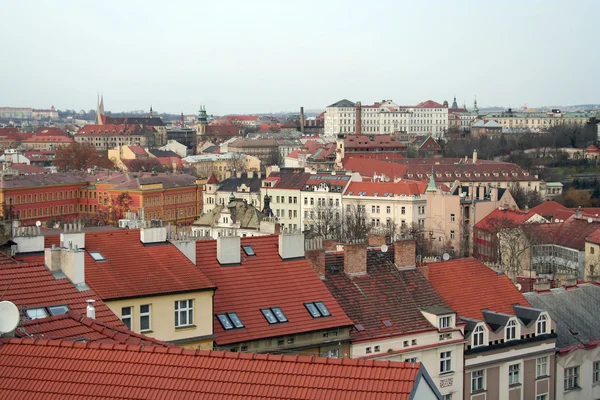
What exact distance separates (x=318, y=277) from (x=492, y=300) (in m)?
5.65

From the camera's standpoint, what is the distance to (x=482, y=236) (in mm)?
70312

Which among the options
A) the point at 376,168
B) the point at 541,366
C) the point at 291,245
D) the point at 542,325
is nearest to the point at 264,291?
the point at 291,245

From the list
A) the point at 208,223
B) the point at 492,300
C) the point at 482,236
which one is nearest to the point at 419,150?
the point at 482,236

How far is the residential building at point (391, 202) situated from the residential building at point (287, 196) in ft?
14.2

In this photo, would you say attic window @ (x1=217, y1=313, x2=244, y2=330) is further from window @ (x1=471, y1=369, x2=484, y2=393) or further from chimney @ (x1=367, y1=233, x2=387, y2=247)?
chimney @ (x1=367, y1=233, x2=387, y2=247)

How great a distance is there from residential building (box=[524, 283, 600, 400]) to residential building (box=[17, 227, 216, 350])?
404 inches

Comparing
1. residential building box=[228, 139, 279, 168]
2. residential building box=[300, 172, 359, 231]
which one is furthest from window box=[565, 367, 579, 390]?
residential building box=[228, 139, 279, 168]

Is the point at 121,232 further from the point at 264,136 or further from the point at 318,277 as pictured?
the point at 264,136

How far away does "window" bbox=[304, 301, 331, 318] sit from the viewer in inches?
878

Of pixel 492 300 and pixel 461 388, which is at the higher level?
pixel 492 300

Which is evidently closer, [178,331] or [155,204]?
[178,331]

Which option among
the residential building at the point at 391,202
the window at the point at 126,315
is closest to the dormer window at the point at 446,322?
the window at the point at 126,315

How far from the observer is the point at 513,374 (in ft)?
84.2

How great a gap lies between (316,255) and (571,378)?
8.01 meters
